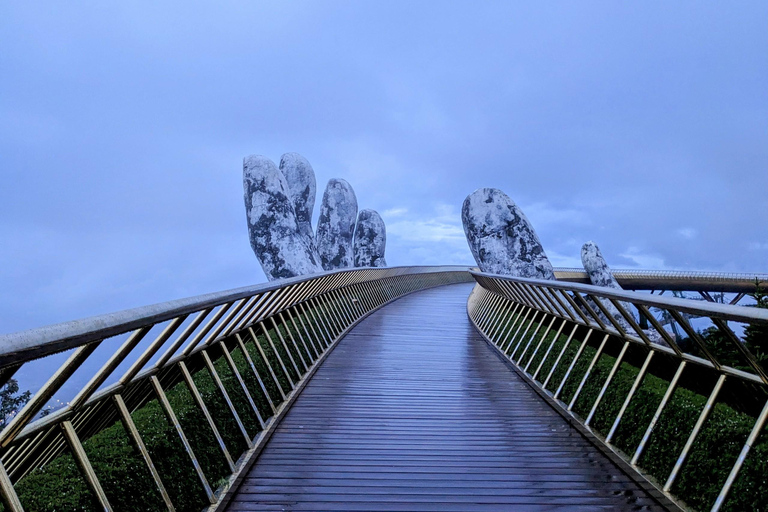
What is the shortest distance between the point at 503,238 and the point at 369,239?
2356 centimetres

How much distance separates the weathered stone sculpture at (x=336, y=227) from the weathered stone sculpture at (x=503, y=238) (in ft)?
70.8

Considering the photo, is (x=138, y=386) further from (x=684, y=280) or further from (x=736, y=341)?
(x=684, y=280)

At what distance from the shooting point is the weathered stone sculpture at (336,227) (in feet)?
135

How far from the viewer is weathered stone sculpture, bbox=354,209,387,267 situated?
4275 cm

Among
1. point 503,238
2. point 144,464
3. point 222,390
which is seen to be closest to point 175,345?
point 144,464

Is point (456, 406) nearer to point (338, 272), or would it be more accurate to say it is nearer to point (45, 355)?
point (45, 355)

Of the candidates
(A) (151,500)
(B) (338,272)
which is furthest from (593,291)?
(B) (338,272)

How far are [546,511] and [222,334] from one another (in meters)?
2.83

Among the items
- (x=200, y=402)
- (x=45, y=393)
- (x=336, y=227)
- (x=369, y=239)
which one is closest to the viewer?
(x=45, y=393)

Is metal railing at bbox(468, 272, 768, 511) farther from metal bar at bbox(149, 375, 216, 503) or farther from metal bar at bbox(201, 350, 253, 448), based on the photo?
metal bar at bbox(201, 350, 253, 448)

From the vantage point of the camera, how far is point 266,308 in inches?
248

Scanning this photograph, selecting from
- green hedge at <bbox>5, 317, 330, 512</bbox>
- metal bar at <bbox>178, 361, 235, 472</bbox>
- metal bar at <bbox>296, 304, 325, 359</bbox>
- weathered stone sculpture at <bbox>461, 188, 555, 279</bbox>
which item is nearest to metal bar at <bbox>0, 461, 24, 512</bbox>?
green hedge at <bbox>5, 317, 330, 512</bbox>

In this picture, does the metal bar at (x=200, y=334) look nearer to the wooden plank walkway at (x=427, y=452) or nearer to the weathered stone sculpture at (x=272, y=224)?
the wooden plank walkway at (x=427, y=452)

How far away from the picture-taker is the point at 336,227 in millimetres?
41188
